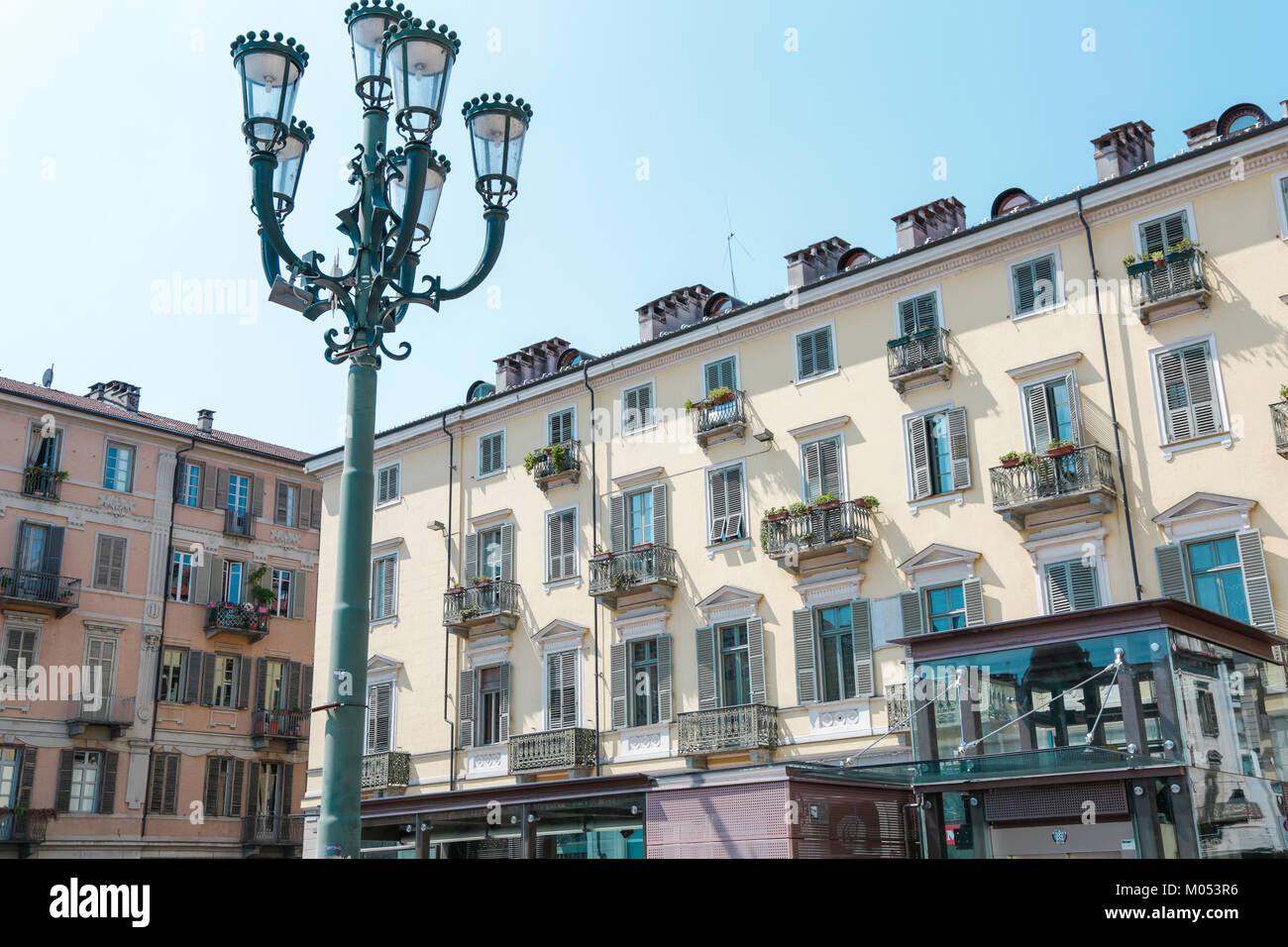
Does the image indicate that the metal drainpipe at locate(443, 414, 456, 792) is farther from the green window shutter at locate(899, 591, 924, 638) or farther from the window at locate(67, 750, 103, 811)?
the window at locate(67, 750, 103, 811)

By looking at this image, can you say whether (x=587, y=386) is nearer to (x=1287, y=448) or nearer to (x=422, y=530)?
(x=422, y=530)

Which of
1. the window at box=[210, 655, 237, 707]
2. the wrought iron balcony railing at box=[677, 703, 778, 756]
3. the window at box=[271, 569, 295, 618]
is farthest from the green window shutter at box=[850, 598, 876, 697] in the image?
the window at box=[271, 569, 295, 618]

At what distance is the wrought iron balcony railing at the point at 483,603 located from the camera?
33062 millimetres

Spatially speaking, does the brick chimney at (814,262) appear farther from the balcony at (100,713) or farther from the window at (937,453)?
the balcony at (100,713)

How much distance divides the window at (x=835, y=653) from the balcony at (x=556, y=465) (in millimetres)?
8360

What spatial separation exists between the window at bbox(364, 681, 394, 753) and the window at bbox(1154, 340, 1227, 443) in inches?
856

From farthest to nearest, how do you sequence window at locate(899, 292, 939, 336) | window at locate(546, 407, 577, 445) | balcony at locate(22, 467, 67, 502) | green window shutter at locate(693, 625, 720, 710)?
balcony at locate(22, 467, 67, 502), window at locate(546, 407, 577, 445), green window shutter at locate(693, 625, 720, 710), window at locate(899, 292, 939, 336)

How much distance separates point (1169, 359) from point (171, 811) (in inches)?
1296

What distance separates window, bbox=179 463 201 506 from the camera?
144 feet

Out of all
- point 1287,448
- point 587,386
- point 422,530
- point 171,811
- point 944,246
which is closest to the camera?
point 1287,448

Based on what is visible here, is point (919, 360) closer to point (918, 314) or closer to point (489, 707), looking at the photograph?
point (918, 314)

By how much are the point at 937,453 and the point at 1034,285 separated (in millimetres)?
3975
